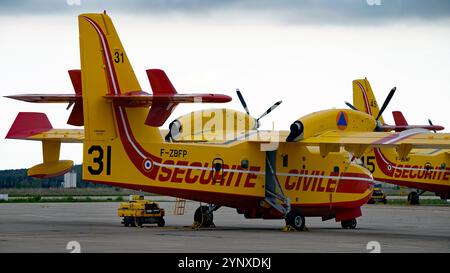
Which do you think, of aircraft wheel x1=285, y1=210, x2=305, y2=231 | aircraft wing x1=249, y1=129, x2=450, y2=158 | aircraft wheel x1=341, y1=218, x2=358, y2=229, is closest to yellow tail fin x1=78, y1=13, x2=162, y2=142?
aircraft wing x1=249, y1=129, x2=450, y2=158

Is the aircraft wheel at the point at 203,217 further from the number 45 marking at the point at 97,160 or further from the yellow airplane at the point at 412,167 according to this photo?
the yellow airplane at the point at 412,167

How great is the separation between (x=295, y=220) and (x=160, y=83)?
900cm

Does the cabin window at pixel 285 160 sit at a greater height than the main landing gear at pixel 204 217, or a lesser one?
greater

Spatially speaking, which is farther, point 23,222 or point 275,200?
point 23,222

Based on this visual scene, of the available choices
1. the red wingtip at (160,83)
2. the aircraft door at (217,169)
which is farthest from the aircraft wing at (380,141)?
the red wingtip at (160,83)

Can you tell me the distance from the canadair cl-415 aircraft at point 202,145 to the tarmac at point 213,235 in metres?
1.55

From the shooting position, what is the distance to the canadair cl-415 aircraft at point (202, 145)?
111 feet

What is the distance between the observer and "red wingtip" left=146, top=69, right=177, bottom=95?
3238cm

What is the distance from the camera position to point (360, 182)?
4025cm

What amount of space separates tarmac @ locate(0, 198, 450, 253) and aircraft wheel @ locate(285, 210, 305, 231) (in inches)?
19.8

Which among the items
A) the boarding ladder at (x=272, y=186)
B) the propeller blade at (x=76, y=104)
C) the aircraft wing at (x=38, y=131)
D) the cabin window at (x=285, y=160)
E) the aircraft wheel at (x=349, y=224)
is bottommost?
the aircraft wheel at (x=349, y=224)
